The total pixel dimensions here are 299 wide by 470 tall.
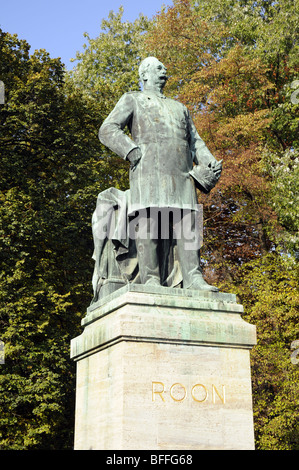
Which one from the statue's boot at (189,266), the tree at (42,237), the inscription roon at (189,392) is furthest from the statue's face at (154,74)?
the tree at (42,237)

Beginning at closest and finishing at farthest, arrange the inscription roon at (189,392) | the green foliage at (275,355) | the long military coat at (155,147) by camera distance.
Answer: the inscription roon at (189,392) < the long military coat at (155,147) < the green foliage at (275,355)

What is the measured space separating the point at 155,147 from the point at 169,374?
7.83ft

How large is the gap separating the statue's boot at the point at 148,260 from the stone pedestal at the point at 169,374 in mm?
394

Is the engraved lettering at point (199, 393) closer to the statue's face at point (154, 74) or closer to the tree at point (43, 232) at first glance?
the statue's face at point (154, 74)

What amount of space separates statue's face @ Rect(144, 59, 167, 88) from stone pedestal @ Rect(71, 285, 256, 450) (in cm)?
245

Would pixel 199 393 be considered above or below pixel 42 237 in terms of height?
below

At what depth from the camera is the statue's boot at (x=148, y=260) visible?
7.05 meters

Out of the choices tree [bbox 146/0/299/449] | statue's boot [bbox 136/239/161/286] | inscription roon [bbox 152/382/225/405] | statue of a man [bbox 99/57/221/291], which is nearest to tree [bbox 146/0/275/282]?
tree [bbox 146/0/299/449]

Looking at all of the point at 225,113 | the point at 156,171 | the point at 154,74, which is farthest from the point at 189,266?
the point at 225,113

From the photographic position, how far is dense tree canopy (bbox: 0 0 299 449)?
20.0 m

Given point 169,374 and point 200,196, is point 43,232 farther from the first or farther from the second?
point 169,374

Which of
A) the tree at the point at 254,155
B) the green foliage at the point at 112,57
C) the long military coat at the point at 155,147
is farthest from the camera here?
the green foliage at the point at 112,57

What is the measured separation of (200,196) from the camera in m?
23.5

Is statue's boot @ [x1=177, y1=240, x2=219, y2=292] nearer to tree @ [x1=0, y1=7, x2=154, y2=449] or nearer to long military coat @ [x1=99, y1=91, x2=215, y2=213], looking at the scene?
long military coat @ [x1=99, y1=91, x2=215, y2=213]
